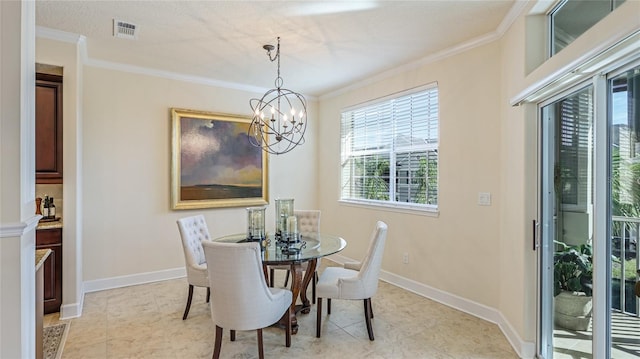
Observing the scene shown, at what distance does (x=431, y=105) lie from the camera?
3846 mm

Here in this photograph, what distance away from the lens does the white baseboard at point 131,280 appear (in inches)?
156

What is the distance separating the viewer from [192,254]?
10.5 ft

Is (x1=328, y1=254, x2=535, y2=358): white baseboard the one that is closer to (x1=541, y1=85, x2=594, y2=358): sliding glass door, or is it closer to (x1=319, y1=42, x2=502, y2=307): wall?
(x1=319, y1=42, x2=502, y2=307): wall

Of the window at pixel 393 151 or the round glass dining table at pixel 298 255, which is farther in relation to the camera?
the window at pixel 393 151

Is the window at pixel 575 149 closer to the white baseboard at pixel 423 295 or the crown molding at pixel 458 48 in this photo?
the crown molding at pixel 458 48

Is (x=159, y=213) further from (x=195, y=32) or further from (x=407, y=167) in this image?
(x=407, y=167)

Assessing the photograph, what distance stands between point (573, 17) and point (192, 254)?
12.1 ft

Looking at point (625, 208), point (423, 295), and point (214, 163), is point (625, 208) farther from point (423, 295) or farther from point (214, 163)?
point (214, 163)

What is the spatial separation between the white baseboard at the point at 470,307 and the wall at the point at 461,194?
0.05m

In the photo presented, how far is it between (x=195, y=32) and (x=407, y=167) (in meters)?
2.86

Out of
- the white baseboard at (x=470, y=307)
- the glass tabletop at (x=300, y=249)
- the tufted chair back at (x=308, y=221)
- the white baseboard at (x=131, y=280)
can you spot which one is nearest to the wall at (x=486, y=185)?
the white baseboard at (x=470, y=307)

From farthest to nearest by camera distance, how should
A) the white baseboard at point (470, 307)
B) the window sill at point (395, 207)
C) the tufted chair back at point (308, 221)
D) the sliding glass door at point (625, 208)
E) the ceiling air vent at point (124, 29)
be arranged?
the tufted chair back at point (308, 221), the window sill at point (395, 207), the ceiling air vent at point (124, 29), the white baseboard at point (470, 307), the sliding glass door at point (625, 208)

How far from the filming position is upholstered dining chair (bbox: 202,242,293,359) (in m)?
2.20

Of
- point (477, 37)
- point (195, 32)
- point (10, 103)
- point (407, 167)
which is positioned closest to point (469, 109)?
point (477, 37)
